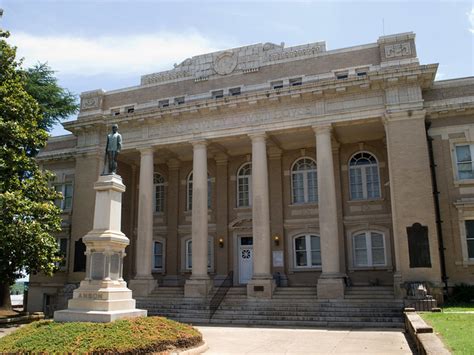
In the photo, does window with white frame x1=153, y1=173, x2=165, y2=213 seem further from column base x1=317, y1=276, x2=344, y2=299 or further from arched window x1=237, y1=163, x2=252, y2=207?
column base x1=317, y1=276, x2=344, y2=299

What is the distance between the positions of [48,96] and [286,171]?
16.3 meters

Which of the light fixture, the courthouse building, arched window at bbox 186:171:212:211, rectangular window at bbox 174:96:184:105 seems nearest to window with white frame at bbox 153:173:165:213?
the courthouse building

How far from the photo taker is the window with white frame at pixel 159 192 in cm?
2884

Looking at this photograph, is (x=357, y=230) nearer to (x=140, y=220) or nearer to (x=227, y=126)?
(x=227, y=126)

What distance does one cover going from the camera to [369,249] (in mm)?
23672

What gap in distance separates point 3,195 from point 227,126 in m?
11.1

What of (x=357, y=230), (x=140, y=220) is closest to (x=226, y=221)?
(x=140, y=220)

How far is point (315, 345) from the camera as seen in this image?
490 inches

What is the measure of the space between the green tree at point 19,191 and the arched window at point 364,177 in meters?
15.4

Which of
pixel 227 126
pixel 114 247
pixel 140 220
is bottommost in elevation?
pixel 114 247

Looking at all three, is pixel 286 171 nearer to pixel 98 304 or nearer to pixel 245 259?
pixel 245 259

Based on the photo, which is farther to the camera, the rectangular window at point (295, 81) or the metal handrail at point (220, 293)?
the rectangular window at point (295, 81)

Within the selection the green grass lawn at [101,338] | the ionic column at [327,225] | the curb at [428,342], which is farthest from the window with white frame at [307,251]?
the green grass lawn at [101,338]

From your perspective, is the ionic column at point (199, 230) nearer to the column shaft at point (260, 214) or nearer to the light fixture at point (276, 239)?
the column shaft at point (260, 214)
